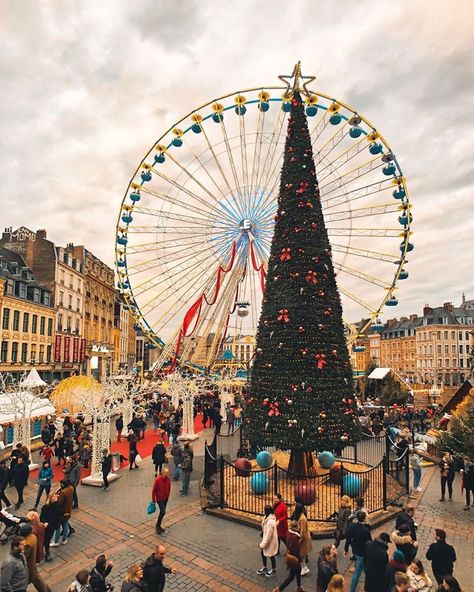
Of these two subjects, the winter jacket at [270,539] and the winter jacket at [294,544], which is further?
the winter jacket at [270,539]

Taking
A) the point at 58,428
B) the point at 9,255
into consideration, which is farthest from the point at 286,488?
the point at 9,255

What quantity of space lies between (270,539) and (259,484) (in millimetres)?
4235

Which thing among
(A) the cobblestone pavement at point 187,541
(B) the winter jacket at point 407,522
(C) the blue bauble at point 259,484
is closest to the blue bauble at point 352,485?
(A) the cobblestone pavement at point 187,541

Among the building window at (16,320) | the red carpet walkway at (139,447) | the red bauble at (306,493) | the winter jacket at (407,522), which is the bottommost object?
the red carpet walkway at (139,447)

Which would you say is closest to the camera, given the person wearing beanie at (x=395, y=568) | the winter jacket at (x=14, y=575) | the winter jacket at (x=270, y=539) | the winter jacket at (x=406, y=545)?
the winter jacket at (x=14, y=575)

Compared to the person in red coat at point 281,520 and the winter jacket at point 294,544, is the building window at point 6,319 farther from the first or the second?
the winter jacket at point 294,544

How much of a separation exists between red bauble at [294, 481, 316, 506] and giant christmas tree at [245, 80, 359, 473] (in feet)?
3.19

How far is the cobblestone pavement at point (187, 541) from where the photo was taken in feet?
26.0

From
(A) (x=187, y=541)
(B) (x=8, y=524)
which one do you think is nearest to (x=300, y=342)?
(A) (x=187, y=541)

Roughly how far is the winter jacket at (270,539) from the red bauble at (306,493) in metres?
3.63

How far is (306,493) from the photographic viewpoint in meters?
11.3

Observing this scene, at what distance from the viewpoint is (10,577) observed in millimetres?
6125

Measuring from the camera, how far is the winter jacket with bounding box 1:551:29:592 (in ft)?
20.0

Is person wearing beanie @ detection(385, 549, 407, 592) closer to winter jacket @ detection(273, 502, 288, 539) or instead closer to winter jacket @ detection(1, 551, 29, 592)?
winter jacket @ detection(273, 502, 288, 539)
